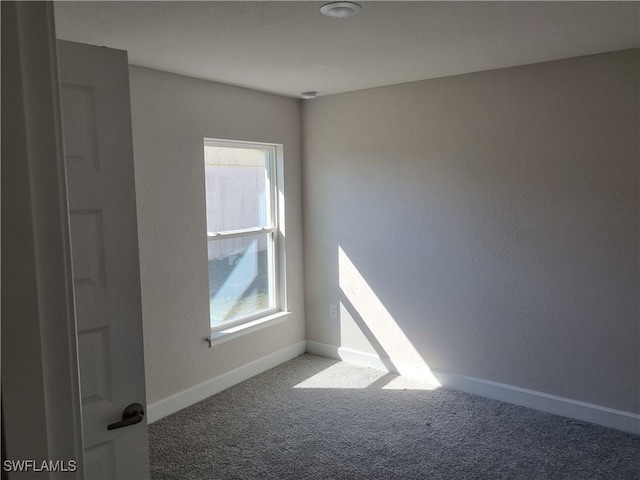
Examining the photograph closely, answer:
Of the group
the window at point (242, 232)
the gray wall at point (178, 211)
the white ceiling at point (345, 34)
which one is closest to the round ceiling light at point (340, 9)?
the white ceiling at point (345, 34)

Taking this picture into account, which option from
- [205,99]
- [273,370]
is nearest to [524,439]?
[273,370]

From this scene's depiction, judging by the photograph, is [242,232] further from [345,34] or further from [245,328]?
[345,34]

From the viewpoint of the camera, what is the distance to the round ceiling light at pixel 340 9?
2006 millimetres

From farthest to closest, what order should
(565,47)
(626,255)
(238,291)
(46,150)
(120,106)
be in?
(238,291), (626,255), (565,47), (120,106), (46,150)

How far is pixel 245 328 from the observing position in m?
3.94

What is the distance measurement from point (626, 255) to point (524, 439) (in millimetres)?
1242

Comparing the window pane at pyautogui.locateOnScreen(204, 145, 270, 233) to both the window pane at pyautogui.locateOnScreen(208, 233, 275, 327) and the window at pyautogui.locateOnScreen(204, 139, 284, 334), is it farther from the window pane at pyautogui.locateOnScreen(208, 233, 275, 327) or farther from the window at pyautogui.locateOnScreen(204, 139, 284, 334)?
the window pane at pyautogui.locateOnScreen(208, 233, 275, 327)

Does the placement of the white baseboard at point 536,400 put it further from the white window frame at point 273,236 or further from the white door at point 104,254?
the white door at point 104,254

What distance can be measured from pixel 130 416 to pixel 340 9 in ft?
5.62

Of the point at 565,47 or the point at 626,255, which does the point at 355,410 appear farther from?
the point at 565,47

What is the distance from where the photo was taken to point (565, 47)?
279 centimetres

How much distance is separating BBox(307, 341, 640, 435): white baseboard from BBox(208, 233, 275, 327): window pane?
1004mm

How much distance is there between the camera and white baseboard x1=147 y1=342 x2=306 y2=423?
333cm

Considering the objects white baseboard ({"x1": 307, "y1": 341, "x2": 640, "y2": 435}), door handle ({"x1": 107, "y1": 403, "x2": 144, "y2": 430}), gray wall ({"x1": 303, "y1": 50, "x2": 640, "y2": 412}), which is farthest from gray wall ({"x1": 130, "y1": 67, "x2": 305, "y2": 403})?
door handle ({"x1": 107, "y1": 403, "x2": 144, "y2": 430})
